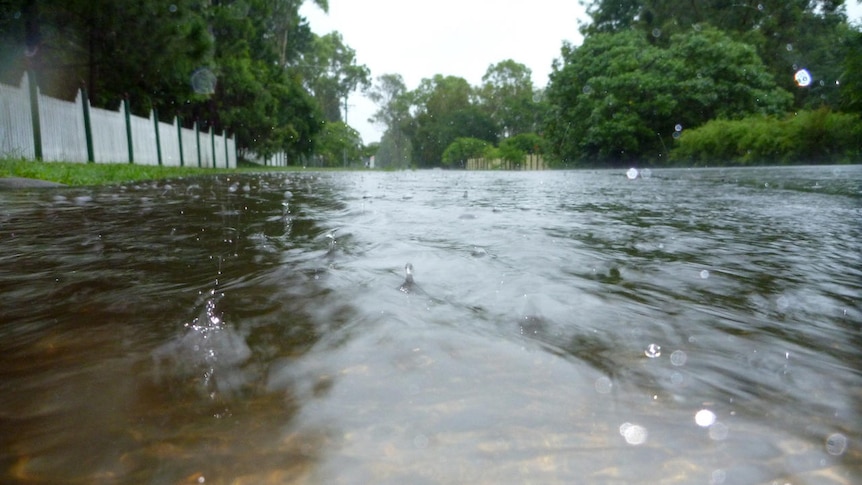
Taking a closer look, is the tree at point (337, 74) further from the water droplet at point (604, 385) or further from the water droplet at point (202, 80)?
the water droplet at point (604, 385)

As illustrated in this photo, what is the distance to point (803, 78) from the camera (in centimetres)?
3525

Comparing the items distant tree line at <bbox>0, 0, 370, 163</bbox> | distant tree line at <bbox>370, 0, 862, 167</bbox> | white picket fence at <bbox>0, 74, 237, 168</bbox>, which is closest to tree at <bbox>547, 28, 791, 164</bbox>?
distant tree line at <bbox>370, 0, 862, 167</bbox>

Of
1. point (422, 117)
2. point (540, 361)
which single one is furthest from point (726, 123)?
point (422, 117)

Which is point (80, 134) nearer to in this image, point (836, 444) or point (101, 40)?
point (101, 40)

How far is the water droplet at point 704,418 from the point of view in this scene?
108cm

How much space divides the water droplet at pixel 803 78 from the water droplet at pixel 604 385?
4174 cm

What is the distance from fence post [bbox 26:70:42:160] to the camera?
1081cm

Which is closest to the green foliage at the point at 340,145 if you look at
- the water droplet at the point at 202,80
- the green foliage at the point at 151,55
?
the green foliage at the point at 151,55

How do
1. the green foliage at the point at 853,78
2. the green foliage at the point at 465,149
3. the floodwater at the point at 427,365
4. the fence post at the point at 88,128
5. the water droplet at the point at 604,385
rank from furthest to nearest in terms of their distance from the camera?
the green foliage at the point at 465,149
the green foliage at the point at 853,78
the fence post at the point at 88,128
the water droplet at the point at 604,385
the floodwater at the point at 427,365

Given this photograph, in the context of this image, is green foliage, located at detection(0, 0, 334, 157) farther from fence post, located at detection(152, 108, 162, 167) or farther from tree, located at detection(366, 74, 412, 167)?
tree, located at detection(366, 74, 412, 167)

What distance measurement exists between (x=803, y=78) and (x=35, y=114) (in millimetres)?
39407

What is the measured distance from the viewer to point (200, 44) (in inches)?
509

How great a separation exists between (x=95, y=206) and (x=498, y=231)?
11.6 feet

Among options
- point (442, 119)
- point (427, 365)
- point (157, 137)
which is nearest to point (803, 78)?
point (157, 137)
